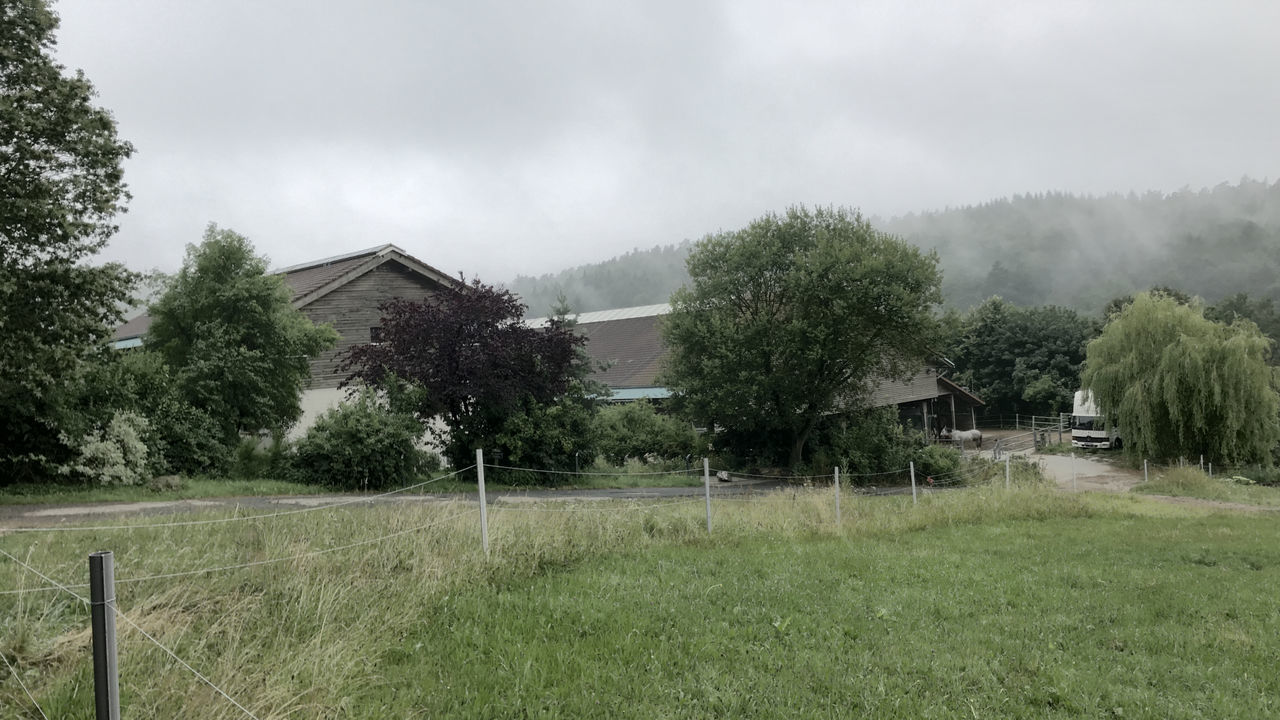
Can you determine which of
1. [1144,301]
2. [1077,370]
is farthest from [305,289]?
[1077,370]

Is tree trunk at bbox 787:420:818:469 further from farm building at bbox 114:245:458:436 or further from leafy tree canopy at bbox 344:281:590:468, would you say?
farm building at bbox 114:245:458:436

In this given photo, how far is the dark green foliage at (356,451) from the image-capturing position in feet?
55.2

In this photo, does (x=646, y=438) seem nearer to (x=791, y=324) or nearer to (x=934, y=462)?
(x=791, y=324)

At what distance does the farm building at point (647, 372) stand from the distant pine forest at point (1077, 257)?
43.6m

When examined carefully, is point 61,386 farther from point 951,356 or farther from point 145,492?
point 951,356

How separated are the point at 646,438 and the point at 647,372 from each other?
7.72 meters

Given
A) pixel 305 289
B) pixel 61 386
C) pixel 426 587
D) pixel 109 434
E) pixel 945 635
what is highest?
pixel 305 289

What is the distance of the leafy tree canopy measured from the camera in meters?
18.7

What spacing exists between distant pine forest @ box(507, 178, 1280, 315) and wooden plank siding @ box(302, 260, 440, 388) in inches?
2270

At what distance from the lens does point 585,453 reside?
21000mm

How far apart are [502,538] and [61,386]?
11.9 m

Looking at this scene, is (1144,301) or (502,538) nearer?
(502,538)

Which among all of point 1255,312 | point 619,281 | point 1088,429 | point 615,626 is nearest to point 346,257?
point 615,626

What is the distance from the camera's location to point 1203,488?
23.9 metres
